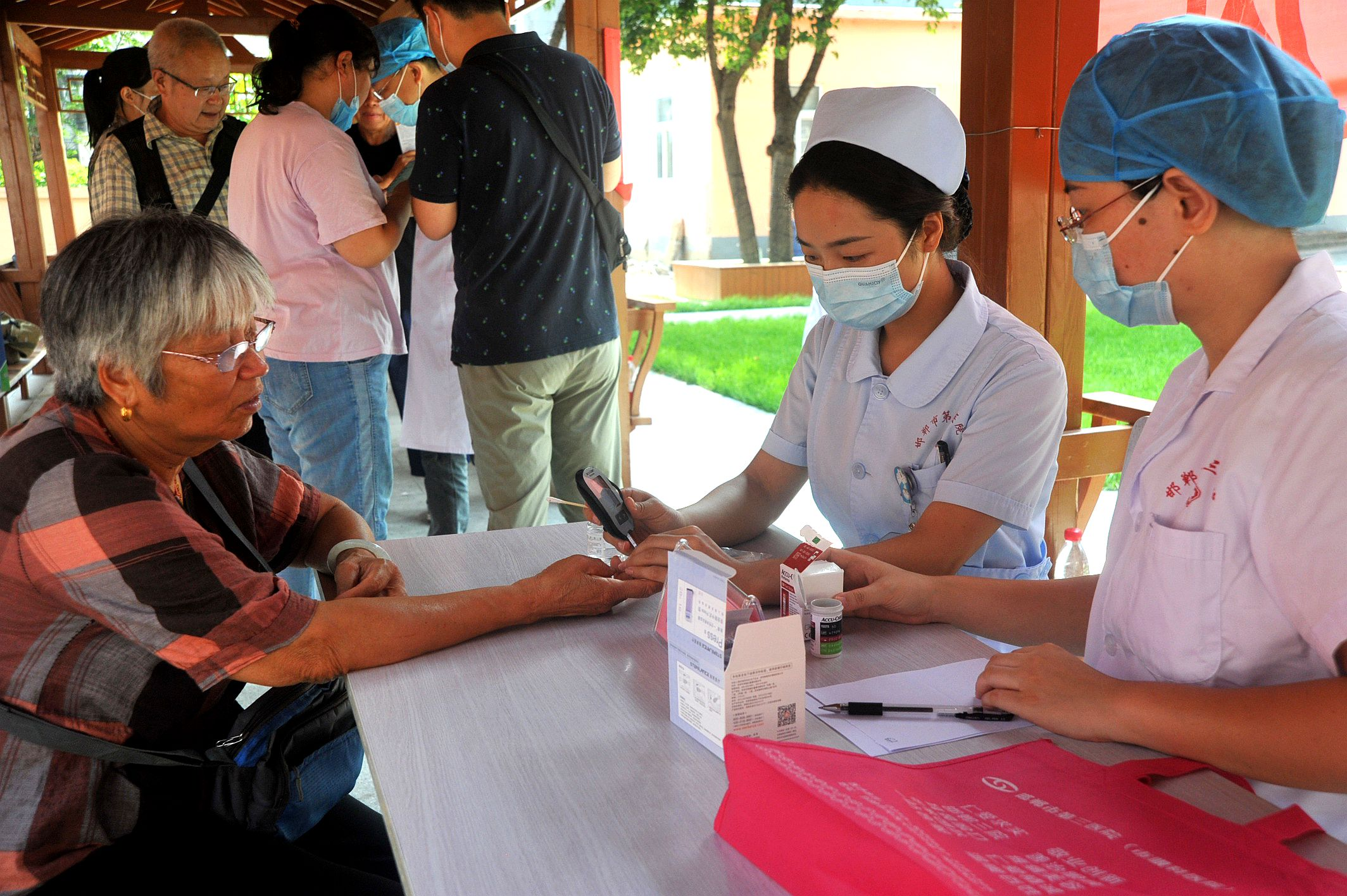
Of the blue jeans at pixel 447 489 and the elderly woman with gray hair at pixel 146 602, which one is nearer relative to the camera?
the elderly woman with gray hair at pixel 146 602

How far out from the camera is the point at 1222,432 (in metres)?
1.17

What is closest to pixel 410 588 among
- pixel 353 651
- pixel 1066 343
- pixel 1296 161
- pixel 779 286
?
pixel 353 651

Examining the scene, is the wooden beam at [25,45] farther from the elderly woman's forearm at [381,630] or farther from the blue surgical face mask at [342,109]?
the elderly woman's forearm at [381,630]

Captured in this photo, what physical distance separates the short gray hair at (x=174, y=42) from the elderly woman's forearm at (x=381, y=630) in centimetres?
245

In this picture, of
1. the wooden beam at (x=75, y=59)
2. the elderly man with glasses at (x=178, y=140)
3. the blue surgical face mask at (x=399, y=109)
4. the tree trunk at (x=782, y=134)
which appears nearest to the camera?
the elderly man with glasses at (x=178, y=140)

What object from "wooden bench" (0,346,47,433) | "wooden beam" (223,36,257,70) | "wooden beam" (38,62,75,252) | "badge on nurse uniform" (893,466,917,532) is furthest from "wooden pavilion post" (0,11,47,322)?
"badge on nurse uniform" (893,466,917,532)

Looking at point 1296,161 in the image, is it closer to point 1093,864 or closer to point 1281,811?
point 1281,811

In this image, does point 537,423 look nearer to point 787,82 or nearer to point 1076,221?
point 1076,221

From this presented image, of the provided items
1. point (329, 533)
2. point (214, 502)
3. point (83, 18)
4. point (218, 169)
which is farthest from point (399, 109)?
point (83, 18)

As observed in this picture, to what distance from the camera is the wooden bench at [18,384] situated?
17.5 ft

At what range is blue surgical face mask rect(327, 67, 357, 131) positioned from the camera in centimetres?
304

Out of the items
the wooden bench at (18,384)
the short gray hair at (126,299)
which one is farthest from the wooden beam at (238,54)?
the short gray hair at (126,299)

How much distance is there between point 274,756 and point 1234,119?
1437mm

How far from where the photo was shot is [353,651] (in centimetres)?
142
